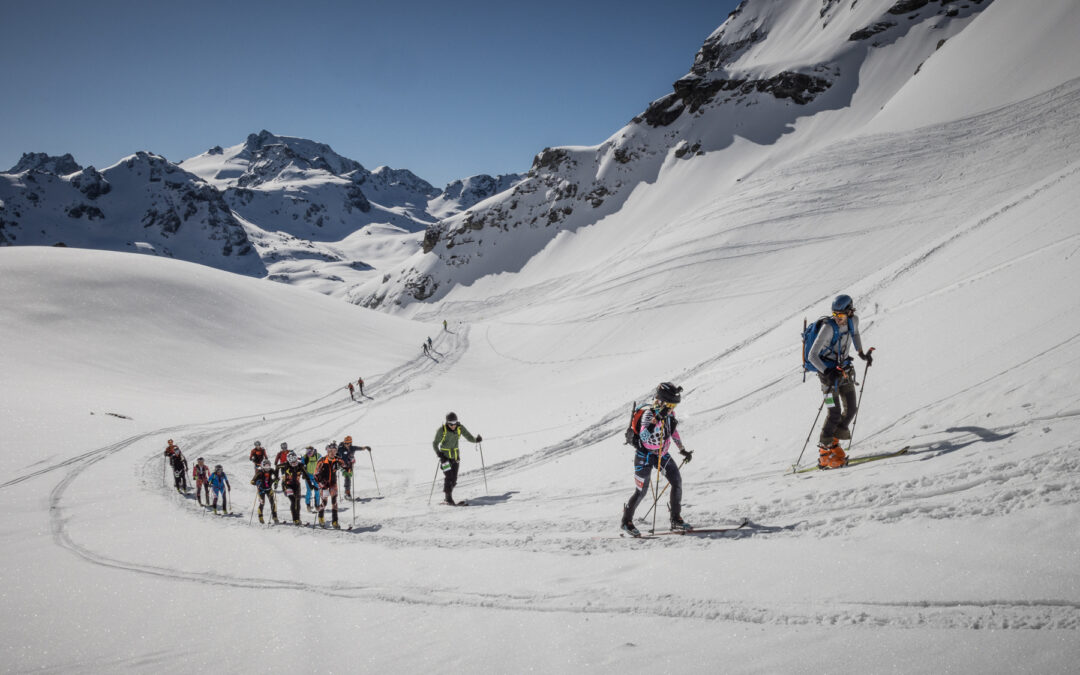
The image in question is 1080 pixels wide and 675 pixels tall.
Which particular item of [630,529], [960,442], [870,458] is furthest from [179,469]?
[960,442]

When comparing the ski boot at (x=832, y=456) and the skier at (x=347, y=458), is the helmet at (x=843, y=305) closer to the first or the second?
the ski boot at (x=832, y=456)

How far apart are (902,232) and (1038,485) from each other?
1380 inches

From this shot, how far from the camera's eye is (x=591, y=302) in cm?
4666

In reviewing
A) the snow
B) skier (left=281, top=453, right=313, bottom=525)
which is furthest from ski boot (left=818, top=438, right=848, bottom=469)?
skier (left=281, top=453, right=313, bottom=525)

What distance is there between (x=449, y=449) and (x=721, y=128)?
4014 inches

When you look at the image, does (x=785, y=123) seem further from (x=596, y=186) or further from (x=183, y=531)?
(x=183, y=531)

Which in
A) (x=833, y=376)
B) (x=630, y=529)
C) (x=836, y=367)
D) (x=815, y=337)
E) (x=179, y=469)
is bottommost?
(x=630, y=529)

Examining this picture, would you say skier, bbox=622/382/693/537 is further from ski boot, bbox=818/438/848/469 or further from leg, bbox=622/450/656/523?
ski boot, bbox=818/438/848/469

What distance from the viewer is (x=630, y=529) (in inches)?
281

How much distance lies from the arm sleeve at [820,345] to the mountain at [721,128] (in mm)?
81119

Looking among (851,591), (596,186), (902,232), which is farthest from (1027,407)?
(596,186)

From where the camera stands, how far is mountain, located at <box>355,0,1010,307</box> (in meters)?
86.3

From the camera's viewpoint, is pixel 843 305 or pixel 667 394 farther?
pixel 843 305

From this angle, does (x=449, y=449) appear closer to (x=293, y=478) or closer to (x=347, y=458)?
(x=293, y=478)
